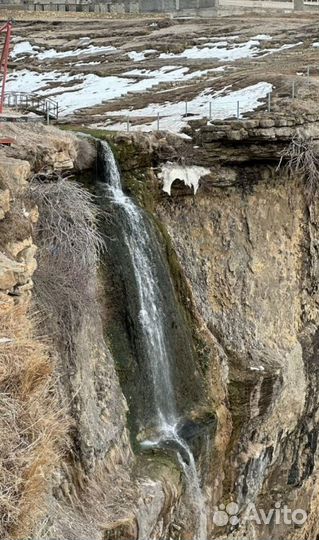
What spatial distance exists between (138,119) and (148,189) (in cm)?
408

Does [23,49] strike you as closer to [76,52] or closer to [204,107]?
[76,52]

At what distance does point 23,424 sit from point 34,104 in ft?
51.2

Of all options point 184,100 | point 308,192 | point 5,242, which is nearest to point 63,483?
point 5,242

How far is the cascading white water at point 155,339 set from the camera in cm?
1245

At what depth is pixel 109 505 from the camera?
10.2m

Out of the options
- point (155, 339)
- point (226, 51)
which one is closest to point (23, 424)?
point (155, 339)

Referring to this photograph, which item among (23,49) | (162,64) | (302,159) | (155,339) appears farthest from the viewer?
(23,49)

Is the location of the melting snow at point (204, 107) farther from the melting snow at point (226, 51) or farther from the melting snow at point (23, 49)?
the melting snow at point (23, 49)

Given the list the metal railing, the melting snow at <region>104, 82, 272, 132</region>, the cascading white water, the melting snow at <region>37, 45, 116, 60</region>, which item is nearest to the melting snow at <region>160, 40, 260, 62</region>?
the melting snow at <region>37, 45, 116, 60</region>

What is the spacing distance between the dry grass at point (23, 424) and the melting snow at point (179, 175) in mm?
6629

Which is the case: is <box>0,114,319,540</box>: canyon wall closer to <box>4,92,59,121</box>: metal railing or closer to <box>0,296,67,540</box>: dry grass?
<box>0,296,67,540</box>: dry grass

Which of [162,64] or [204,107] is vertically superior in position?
[204,107]

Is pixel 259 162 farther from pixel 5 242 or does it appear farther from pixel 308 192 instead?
pixel 5 242

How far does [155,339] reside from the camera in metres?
12.8
